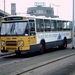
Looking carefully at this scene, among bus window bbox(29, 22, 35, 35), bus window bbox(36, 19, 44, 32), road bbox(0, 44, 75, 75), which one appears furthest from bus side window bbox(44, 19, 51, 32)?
road bbox(0, 44, 75, 75)

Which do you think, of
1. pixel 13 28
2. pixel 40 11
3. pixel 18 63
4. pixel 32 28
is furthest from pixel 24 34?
pixel 40 11

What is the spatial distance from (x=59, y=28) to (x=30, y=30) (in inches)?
242

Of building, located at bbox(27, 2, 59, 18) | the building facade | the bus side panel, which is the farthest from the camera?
the building facade

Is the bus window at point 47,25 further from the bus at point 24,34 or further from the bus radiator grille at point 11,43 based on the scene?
the bus radiator grille at point 11,43

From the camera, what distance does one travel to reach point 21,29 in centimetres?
1602

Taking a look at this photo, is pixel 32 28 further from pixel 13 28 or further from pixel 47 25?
pixel 47 25

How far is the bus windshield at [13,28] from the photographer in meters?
16.0

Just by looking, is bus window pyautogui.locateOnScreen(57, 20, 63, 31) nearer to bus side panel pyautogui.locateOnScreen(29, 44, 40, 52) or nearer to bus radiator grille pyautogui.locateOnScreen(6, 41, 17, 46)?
bus side panel pyautogui.locateOnScreen(29, 44, 40, 52)

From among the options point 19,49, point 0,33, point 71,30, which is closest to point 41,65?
point 19,49

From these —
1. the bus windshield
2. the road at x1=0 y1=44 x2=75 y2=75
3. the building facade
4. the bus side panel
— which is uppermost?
the building facade

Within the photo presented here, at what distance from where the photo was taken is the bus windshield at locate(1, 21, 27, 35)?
631 inches

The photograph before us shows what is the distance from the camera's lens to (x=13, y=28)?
16.2 metres

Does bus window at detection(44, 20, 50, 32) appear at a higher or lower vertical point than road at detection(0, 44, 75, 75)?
higher

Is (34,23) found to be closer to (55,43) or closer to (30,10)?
(55,43)
